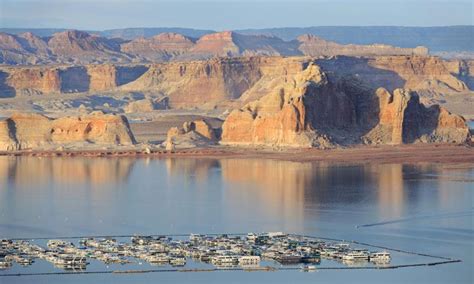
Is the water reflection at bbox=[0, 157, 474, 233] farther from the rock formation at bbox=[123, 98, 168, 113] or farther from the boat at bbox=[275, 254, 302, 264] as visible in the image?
the rock formation at bbox=[123, 98, 168, 113]

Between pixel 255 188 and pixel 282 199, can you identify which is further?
pixel 255 188

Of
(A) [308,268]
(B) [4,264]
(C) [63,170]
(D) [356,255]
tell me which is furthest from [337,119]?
(B) [4,264]

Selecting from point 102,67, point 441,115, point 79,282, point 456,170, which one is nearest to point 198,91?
point 102,67

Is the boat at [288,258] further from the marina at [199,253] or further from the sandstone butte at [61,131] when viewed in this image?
the sandstone butte at [61,131]

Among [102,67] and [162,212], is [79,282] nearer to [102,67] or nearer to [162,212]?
[162,212]

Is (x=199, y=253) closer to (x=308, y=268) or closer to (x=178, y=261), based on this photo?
(x=178, y=261)

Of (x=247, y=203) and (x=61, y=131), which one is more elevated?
(x=61, y=131)
